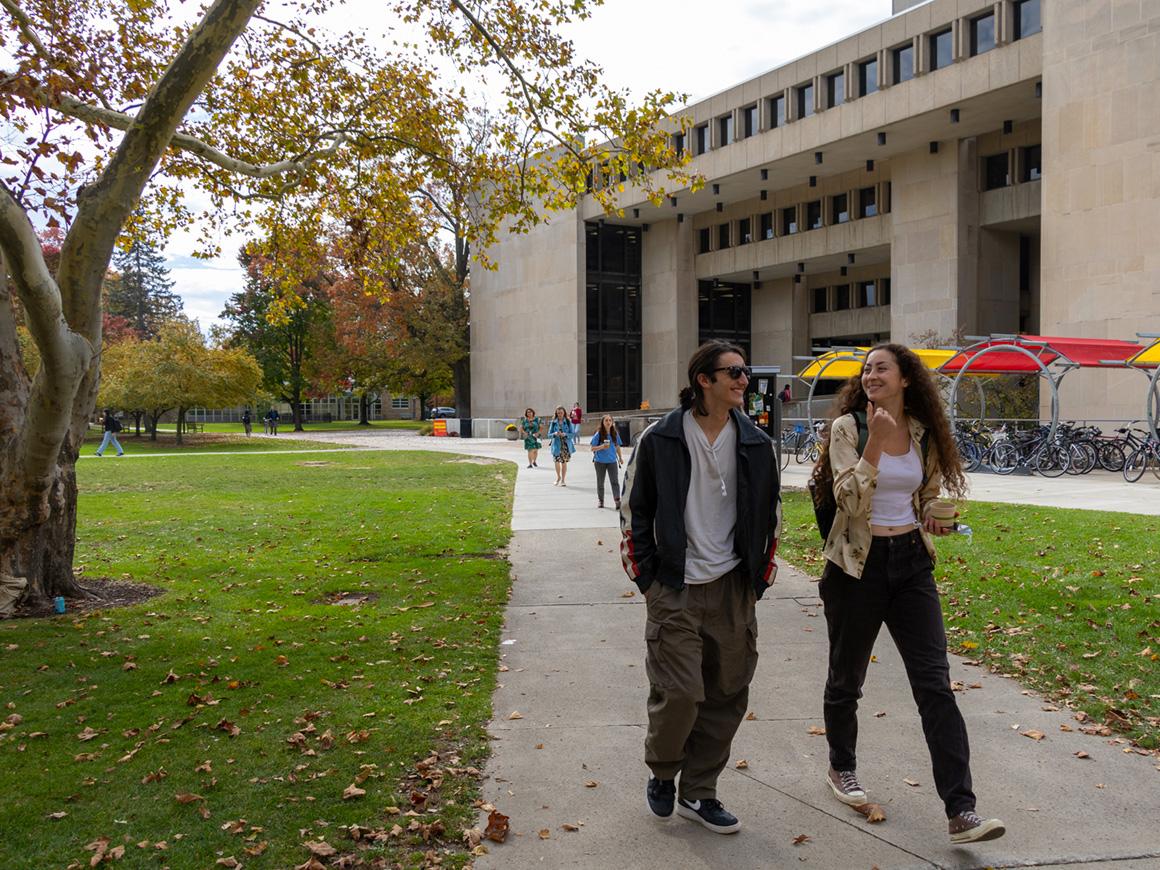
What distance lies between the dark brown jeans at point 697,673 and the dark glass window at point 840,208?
40.5 m

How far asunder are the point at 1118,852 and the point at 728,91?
40.3 metres

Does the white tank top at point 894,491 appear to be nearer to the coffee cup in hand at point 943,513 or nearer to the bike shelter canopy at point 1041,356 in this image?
the coffee cup in hand at point 943,513

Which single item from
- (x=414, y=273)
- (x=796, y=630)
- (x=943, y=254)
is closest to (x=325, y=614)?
(x=796, y=630)

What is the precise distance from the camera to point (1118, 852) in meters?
3.46

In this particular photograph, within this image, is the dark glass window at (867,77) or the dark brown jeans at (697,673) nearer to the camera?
the dark brown jeans at (697,673)

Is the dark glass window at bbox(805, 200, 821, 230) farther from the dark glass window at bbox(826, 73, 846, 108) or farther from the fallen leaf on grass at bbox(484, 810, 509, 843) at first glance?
the fallen leaf on grass at bbox(484, 810, 509, 843)

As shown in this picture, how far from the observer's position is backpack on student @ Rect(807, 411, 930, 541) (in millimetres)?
3797

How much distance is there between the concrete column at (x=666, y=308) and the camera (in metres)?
48.5

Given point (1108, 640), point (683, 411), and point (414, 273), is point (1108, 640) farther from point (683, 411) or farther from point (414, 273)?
point (414, 273)

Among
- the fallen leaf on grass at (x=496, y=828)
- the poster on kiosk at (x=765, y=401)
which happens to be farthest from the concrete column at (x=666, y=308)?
the fallen leaf on grass at (x=496, y=828)

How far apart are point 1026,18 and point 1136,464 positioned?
1775cm

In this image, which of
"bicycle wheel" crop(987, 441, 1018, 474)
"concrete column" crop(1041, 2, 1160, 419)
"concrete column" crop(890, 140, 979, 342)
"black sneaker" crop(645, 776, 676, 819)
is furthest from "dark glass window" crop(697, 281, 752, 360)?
"black sneaker" crop(645, 776, 676, 819)

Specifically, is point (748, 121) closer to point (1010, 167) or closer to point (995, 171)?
point (995, 171)

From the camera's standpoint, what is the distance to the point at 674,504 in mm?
3609
